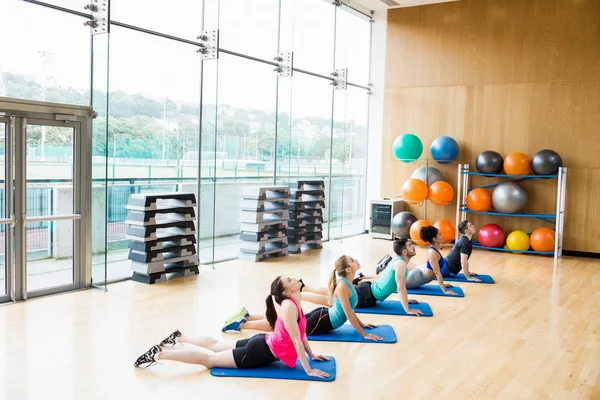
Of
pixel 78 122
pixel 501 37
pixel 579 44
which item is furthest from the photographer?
pixel 501 37

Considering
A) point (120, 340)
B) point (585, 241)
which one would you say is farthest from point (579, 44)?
point (120, 340)

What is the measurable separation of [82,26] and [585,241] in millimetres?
7475

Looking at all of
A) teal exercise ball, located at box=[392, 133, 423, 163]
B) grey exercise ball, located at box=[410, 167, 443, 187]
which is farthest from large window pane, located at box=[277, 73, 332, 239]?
grey exercise ball, located at box=[410, 167, 443, 187]

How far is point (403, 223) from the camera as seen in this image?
370 inches

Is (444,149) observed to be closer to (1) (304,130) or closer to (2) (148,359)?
(1) (304,130)

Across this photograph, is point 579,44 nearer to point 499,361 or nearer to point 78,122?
point 499,361

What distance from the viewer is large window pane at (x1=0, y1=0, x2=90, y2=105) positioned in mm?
5113

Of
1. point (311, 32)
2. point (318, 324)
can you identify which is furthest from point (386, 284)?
point (311, 32)

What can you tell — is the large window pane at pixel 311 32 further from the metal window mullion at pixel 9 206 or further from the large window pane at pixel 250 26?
the metal window mullion at pixel 9 206

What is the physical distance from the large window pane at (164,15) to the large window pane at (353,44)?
3.09 metres

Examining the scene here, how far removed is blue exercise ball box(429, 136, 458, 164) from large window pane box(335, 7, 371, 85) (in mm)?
1916

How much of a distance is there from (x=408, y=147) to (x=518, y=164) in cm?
173

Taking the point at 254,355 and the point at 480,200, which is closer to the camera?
A: the point at 254,355

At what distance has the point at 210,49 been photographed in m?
6.83
